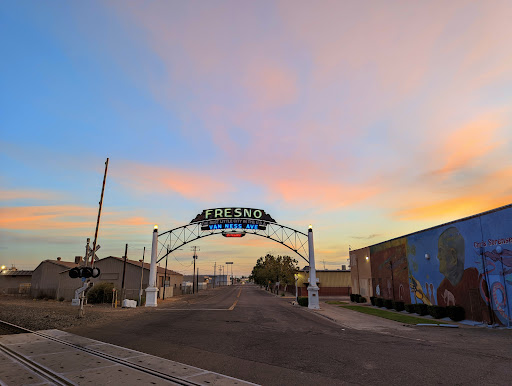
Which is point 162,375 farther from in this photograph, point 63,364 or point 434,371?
point 434,371

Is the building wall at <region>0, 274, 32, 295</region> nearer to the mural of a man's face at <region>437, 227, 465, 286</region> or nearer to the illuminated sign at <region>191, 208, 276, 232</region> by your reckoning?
the illuminated sign at <region>191, 208, 276, 232</region>

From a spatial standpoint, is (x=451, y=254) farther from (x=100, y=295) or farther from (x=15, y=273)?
(x=15, y=273)

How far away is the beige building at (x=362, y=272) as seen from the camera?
129ft

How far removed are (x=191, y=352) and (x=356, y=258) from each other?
123ft

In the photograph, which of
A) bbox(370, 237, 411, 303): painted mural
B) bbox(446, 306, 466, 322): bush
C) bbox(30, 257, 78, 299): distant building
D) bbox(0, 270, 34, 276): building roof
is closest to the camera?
bbox(446, 306, 466, 322): bush

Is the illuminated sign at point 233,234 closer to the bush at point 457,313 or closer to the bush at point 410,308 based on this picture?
the bush at point 410,308

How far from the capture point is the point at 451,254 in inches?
897

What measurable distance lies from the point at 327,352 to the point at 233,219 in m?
28.5

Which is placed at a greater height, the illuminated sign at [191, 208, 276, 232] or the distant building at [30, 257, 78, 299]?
the illuminated sign at [191, 208, 276, 232]

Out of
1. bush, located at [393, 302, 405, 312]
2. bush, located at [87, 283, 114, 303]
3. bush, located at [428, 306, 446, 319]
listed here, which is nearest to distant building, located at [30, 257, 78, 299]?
bush, located at [87, 283, 114, 303]

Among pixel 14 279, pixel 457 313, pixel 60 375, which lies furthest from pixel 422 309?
pixel 14 279

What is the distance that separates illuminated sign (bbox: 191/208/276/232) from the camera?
3875 cm

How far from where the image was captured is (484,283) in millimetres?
19484

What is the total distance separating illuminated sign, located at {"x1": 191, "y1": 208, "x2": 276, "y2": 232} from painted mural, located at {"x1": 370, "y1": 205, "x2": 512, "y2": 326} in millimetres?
16675
